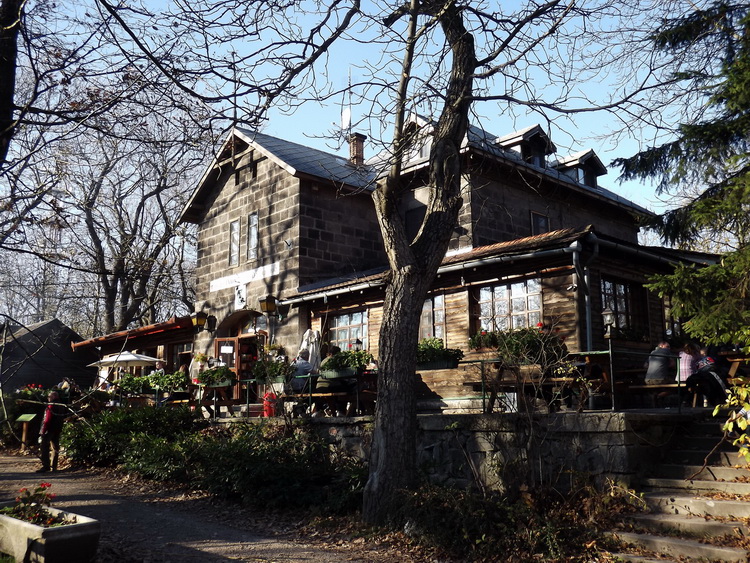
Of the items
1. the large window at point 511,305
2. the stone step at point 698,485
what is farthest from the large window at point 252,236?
the stone step at point 698,485

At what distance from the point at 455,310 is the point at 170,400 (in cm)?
679

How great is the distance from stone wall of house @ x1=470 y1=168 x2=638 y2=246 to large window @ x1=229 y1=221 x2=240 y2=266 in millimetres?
7114

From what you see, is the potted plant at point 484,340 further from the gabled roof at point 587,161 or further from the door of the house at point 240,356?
the gabled roof at point 587,161

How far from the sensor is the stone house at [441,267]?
539 inches

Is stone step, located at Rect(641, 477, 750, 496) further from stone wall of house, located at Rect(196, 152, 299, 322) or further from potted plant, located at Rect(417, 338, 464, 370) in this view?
stone wall of house, located at Rect(196, 152, 299, 322)

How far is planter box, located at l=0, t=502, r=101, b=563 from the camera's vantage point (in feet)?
21.7

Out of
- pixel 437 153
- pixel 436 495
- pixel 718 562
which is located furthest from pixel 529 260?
pixel 718 562

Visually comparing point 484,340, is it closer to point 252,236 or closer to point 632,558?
point 632,558

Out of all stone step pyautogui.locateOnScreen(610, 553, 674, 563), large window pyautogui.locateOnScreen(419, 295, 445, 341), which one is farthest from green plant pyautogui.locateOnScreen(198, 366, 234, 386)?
stone step pyautogui.locateOnScreen(610, 553, 674, 563)

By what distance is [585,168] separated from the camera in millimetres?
21109

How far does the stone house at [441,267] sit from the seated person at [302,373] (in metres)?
0.97

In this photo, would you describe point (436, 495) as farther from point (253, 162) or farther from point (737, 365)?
point (253, 162)

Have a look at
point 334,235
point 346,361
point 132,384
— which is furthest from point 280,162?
point 346,361

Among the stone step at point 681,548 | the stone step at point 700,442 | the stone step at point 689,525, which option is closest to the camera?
the stone step at point 681,548
